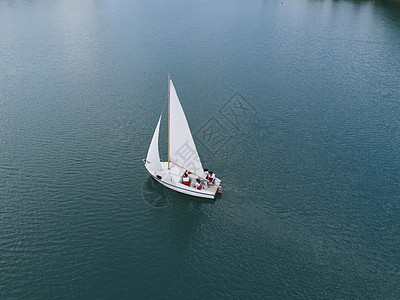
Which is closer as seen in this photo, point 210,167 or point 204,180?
point 204,180

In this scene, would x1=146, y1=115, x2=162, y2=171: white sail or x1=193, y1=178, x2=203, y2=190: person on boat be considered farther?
x1=146, y1=115, x2=162, y2=171: white sail

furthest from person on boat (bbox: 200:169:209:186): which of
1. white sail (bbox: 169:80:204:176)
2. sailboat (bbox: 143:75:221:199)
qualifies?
white sail (bbox: 169:80:204:176)

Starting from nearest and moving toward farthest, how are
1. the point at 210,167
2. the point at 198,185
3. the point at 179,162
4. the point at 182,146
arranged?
the point at 198,185
the point at 182,146
the point at 179,162
the point at 210,167

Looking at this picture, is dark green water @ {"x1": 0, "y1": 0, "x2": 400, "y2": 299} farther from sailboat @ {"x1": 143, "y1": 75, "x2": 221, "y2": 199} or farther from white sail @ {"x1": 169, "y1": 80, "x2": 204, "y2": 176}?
white sail @ {"x1": 169, "y1": 80, "x2": 204, "y2": 176}

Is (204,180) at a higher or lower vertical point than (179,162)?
lower

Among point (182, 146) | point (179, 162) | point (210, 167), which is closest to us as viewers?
point (182, 146)

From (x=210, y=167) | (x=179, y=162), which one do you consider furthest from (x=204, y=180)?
(x=210, y=167)

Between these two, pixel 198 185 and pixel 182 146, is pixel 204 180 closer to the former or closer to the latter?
pixel 198 185
